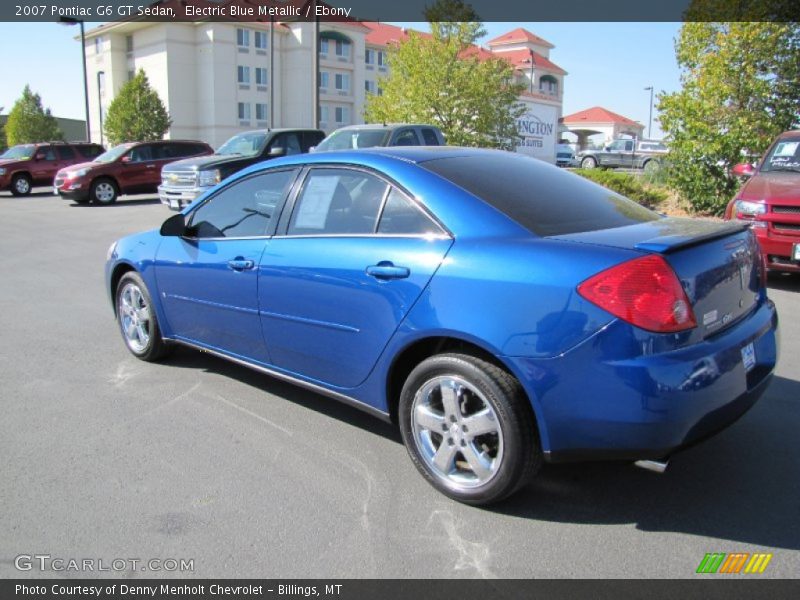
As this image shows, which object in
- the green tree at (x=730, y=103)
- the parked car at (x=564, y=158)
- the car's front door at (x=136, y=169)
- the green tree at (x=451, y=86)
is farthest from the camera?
the parked car at (x=564, y=158)

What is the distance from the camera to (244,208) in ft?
14.8

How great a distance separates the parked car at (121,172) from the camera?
766 inches

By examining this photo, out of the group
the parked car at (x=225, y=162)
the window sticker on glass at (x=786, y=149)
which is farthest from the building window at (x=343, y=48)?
the window sticker on glass at (x=786, y=149)

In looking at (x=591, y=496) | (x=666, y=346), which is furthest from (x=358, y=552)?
(x=666, y=346)

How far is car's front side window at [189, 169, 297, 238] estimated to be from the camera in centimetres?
426

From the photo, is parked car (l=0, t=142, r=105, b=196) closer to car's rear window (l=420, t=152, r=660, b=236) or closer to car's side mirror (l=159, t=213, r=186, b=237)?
car's side mirror (l=159, t=213, r=186, b=237)

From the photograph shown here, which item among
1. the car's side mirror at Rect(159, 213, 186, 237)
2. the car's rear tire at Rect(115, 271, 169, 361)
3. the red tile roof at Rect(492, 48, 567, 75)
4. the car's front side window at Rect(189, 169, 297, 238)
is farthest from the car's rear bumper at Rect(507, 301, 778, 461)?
the red tile roof at Rect(492, 48, 567, 75)

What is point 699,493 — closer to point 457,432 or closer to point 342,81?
point 457,432

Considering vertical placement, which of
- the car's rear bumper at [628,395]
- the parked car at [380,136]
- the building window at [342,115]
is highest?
the building window at [342,115]

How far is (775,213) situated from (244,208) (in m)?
6.05

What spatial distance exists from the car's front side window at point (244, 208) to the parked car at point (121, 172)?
54.2 feet

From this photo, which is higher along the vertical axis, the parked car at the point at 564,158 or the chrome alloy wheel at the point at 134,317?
the parked car at the point at 564,158

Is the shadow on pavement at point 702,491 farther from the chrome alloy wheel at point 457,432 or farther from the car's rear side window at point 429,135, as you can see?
the car's rear side window at point 429,135
